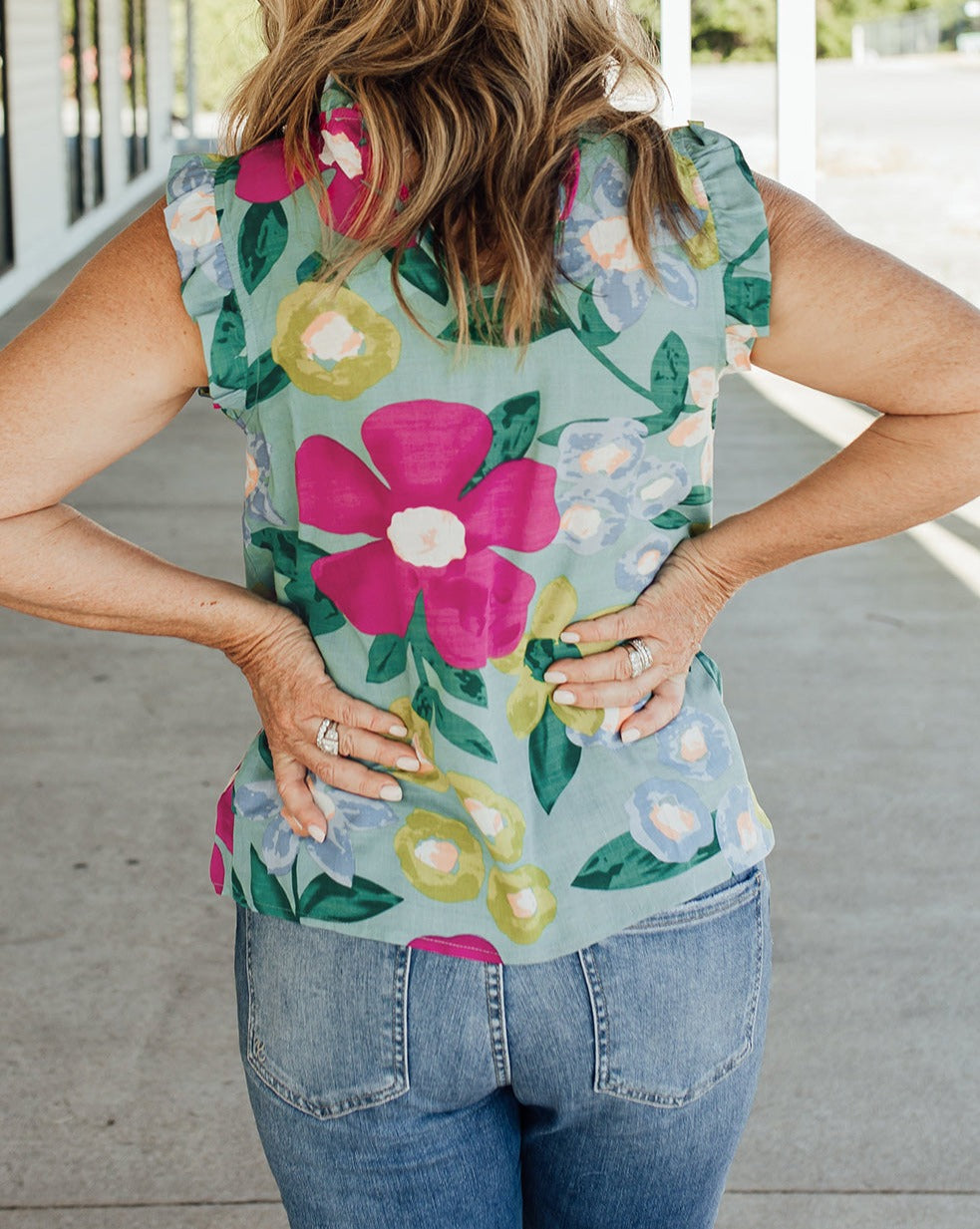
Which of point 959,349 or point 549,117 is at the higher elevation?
point 549,117

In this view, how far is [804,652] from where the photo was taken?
5113mm

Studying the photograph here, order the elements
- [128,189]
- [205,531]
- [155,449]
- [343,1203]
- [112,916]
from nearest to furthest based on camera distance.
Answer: [343,1203] → [112,916] → [205,531] → [155,449] → [128,189]

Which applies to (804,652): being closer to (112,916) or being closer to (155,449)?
(112,916)

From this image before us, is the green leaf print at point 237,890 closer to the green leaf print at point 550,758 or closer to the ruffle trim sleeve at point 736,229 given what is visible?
the green leaf print at point 550,758

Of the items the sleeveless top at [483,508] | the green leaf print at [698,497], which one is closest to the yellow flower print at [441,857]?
the sleeveless top at [483,508]

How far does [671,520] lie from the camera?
126cm

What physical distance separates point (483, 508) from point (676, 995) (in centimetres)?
42

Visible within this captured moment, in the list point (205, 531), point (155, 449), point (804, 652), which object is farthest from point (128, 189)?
point (804, 652)

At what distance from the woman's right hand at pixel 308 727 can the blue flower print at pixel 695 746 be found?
21cm

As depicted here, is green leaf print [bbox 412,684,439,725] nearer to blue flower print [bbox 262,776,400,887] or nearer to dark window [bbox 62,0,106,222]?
blue flower print [bbox 262,776,400,887]

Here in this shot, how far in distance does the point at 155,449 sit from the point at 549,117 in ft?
23.7

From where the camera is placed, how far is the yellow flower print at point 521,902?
119 cm

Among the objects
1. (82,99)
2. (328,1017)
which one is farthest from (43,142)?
(328,1017)

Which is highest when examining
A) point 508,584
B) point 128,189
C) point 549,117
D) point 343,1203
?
point 549,117
